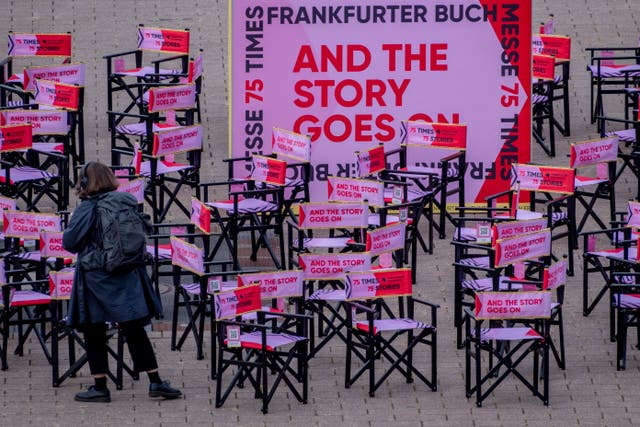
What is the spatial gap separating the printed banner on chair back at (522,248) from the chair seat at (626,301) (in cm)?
79

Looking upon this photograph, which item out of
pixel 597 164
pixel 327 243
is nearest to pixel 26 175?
pixel 327 243

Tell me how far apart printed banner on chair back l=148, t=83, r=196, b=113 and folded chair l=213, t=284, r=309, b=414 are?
624 cm

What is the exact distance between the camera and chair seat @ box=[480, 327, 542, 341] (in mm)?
15883

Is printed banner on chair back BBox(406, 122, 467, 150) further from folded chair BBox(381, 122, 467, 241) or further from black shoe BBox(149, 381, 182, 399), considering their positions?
black shoe BBox(149, 381, 182, 399)

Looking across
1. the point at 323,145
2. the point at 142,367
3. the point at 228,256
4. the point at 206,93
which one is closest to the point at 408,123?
the point at 323,145

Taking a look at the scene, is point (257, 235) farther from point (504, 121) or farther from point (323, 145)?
point (504, 121)

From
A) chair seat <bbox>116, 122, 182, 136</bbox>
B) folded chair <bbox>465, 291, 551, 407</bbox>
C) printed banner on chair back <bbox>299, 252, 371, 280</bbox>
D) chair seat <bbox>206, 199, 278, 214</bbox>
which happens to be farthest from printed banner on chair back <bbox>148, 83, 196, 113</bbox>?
folded chair <bbox>465, 291, 551, 407</bbox>

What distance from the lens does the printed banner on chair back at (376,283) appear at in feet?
52.9

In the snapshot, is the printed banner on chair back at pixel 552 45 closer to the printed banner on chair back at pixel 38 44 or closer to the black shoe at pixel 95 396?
the printed banner on chair back at pixel 38 44

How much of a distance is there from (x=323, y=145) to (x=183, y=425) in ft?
26.4

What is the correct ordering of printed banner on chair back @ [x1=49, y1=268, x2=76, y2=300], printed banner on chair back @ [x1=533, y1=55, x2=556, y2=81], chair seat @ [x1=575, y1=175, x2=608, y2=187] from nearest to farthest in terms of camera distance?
printed banner on chair back @ [x1=49, y1=268, x2=76, y2=300] → chair seat @ [x1=575, y1=175, x2=608, y2=187] → printed banner on chair back @ [x1=533, y1=55, x2=556, y2=81]

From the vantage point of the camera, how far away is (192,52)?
28.0 meters

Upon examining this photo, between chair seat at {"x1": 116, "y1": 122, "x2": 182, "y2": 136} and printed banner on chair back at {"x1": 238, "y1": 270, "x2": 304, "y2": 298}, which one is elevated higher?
chair seat at {"x1": 116, "y1": 122, "x2": 182, "y2": 136}

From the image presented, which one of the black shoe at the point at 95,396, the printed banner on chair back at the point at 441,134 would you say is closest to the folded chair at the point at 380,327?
the black shoe at the point at 95,396
